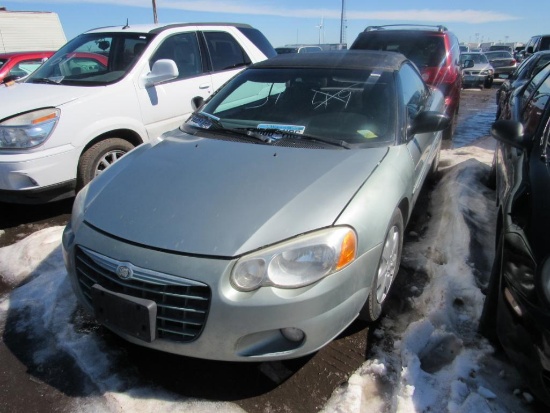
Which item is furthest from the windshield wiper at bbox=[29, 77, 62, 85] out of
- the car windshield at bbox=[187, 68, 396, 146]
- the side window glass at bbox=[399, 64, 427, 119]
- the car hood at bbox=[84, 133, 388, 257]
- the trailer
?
the trailer

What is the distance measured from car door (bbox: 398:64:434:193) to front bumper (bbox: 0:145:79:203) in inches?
114

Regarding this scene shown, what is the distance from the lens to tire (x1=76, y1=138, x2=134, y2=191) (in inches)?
159

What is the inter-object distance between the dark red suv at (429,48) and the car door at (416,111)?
8.64 ft

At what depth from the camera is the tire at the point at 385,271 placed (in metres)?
2.37

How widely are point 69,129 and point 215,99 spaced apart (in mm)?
1436

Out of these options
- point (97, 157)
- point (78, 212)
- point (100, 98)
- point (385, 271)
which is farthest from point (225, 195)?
point (100, 98)

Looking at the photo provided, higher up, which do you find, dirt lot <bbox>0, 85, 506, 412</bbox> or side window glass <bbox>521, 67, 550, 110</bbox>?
side window glass <bbox>521, 67, 550, 110</bbox>

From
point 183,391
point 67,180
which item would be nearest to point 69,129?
point 67,180

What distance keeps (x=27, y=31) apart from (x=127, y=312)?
19842 millimetres

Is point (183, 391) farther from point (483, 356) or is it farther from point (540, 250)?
point (540, 250)

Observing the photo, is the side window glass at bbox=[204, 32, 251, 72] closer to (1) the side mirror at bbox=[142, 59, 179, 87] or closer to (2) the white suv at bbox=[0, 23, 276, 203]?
(2) the white suv at bbox=[0, 23, 276, 203]

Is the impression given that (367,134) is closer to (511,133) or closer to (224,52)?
(511,133)

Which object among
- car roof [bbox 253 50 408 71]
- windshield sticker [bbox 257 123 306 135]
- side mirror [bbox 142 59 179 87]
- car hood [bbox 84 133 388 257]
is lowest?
car hood [bbox 84 133 388 257]

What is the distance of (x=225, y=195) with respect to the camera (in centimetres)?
221
